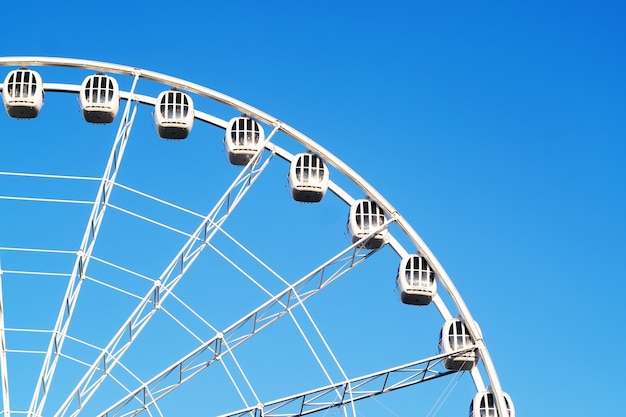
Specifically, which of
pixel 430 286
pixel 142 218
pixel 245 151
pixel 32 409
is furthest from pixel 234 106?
pixel 32 409

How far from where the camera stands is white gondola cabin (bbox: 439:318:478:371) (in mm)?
33844

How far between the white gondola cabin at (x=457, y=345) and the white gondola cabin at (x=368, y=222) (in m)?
2.82

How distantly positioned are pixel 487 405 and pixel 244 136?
9.31m

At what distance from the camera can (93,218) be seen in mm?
33125

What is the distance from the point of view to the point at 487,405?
33.3 meters

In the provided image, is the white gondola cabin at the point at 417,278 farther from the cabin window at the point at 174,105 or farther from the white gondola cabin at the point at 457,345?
the cabin window at the point at 174,105

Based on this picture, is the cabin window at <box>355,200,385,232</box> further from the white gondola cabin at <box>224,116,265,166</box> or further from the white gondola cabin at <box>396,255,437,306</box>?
the white gondola cabin at <box>224,116,265,166</box>

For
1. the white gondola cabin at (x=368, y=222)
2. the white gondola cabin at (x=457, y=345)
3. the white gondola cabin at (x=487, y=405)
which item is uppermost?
the white gondola cabin at (x=368, y=222)

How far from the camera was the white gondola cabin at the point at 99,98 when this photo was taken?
115 ft

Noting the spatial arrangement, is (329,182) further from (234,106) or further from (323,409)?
(323,409)

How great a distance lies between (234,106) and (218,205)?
2826 mm

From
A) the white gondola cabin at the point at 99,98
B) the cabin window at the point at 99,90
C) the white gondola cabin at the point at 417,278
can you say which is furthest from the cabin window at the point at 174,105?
the white gondola cabin at the point at 417,278

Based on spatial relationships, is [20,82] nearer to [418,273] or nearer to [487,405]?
[418,273]

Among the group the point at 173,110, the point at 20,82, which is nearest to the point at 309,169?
the point at 173,110
